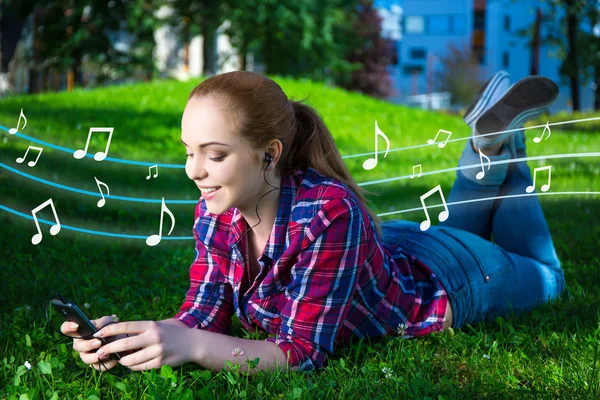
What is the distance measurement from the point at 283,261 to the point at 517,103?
1604mm

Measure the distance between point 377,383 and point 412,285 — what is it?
62cm

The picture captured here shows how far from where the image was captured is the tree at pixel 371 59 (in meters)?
39.7

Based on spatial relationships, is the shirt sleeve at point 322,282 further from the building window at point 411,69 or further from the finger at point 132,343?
the building window at point 411,69

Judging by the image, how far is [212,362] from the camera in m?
2.64

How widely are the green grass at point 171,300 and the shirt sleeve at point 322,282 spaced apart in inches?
4.7

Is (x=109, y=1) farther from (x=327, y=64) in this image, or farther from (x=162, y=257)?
(x=162, y=257)

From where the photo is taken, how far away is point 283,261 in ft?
8.87

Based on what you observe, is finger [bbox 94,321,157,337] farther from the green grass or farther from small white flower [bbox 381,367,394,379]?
small white flower [bbox 381,367,394,379]

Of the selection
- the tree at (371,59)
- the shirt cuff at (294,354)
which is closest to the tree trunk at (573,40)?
the tree at (371,59)

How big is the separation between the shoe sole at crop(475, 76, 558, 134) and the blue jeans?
0.45ft

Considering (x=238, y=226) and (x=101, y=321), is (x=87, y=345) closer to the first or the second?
(x=101, y=321)

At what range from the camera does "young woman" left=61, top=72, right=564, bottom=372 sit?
2.56m

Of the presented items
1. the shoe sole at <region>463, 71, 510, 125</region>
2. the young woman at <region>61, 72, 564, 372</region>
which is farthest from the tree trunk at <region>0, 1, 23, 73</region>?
the young woman at <region>61, 72, 564, 372</region>

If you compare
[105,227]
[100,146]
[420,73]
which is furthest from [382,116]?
[420,73]
